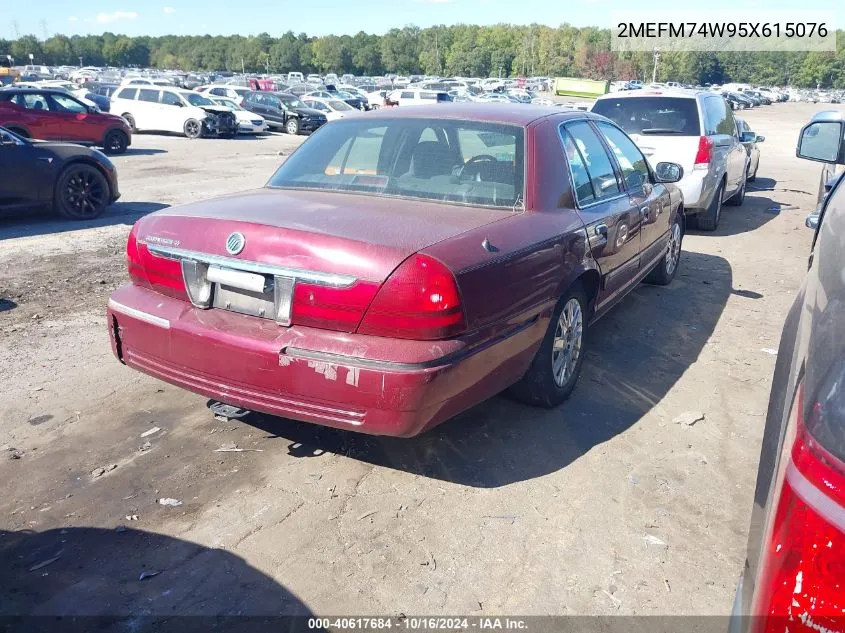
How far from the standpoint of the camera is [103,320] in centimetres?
573

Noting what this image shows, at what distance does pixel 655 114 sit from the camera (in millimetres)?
9750

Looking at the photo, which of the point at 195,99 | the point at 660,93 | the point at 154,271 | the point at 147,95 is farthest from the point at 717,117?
the point at 147,95

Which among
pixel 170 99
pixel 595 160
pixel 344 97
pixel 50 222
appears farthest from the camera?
pixel 344 97

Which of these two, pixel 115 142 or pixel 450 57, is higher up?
pixel 450 57

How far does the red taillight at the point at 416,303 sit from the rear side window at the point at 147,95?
2544 cm

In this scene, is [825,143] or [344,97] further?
[344,97]

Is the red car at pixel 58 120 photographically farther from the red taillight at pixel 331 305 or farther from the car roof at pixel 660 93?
the red taillight at pixel 331 305

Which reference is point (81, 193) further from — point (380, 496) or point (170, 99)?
point (170, 99)

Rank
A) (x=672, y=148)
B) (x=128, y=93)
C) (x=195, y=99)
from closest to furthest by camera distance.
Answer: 1. (x=672, y=148)
2. (x=195, y=99)
3. (x=128, y=93)

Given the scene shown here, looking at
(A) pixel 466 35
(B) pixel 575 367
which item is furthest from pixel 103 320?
(A) pixel 466 35

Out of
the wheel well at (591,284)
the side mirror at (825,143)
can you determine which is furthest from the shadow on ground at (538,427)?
the side mirror at (825,143)

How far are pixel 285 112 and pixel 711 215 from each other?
22.2m

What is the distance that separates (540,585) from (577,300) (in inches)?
74.6

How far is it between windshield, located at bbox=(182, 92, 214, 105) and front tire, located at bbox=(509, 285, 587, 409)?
2386 cm
